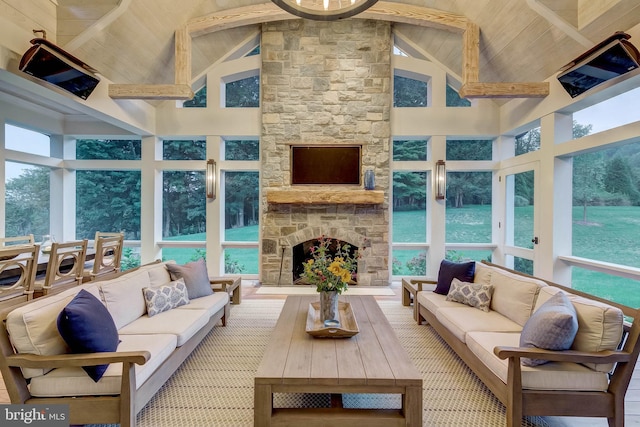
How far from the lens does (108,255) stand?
4742 millimetres

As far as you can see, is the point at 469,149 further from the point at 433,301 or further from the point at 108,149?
the point at 108,149

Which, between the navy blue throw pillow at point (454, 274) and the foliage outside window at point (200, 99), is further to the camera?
the foliage outside window at point (200, 99)

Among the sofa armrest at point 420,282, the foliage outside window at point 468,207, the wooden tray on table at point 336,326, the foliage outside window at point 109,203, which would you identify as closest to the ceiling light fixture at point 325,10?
the wooden tray on table at point 336,326

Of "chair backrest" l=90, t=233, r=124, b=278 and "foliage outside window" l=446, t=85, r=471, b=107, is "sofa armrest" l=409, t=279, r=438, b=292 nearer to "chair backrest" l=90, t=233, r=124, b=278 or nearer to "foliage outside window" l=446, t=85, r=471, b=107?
"foliage outside window" l=446, t=85, r=471, b=107

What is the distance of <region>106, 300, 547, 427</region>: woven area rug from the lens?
215 centimetres

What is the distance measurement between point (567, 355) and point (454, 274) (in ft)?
5.92

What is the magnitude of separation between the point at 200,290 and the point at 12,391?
1.78m

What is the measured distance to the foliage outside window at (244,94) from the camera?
20.2ft

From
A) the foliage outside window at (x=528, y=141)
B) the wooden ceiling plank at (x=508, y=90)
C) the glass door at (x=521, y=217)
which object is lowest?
the glass door at (x=521, y=217)

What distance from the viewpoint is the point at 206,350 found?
3.13 metres

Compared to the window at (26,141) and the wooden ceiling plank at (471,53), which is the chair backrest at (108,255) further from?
the wooden ceiling plank at (471,53)

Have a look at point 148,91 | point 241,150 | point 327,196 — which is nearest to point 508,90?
point 327,196

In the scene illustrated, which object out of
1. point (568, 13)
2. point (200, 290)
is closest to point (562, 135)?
point (568, 13)

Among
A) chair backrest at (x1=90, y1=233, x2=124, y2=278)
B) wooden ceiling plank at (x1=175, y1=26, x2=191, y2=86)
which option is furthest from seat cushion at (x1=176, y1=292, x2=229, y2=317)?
wooden ceiling plank at (x1=175, y1=26, x2=191, y2=86)
